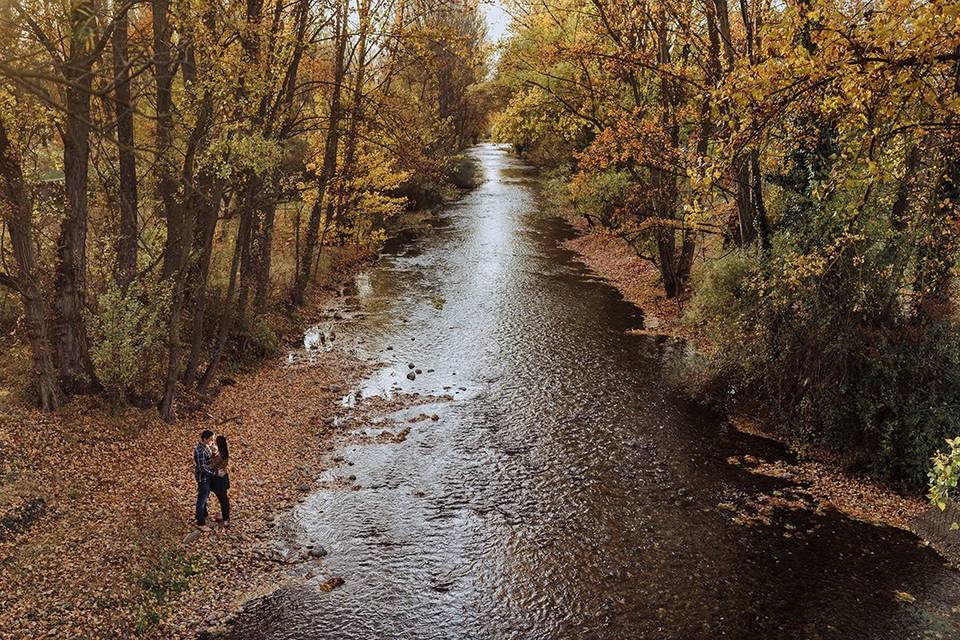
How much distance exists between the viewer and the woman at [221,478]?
39.6ft

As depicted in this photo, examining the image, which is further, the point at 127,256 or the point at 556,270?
the point at 556,270

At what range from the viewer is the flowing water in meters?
10.2

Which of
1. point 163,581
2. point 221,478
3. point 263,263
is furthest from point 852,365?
point 263,263

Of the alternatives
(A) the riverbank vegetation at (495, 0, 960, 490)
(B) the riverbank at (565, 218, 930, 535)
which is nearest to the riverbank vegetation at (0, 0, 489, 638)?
(A) the riverbank vegetation at (495, 0, 960, 490)

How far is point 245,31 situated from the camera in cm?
1559

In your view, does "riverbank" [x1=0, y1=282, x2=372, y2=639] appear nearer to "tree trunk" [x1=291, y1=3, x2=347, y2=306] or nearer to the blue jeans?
the blue jeans

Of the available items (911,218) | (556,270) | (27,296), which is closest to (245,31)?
(27,296)

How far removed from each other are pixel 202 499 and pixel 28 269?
6150 millimetres

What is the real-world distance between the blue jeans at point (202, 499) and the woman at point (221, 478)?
118mm

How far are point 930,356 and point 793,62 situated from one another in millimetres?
10016

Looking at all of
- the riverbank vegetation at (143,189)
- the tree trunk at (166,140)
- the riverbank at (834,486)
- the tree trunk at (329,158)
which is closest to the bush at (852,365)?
the riverbank at (834,486)

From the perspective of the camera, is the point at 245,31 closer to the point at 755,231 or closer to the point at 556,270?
the point at 755,231

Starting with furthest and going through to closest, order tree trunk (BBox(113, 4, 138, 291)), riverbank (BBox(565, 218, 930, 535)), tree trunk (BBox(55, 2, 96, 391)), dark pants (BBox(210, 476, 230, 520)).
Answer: tree trunk (BBox(113, 4, 138, 291)), tree trunk (BBox(55, 2, 96, 391)), riverbank (BBox(565, 218, 930, 535)), dark pants (BBox(210, 476, 230, 520))

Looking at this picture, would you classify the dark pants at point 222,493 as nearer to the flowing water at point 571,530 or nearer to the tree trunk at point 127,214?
the flowing water at point 571,530
